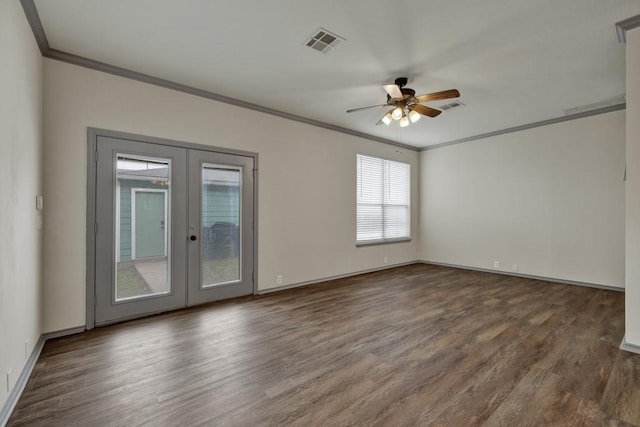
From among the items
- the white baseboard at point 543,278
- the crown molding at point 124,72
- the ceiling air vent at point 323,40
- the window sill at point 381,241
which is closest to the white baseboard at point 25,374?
the crown molding at point 124,72

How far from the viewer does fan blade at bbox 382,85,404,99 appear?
11.1 ft

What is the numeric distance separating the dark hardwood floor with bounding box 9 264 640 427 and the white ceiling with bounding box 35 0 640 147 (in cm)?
298

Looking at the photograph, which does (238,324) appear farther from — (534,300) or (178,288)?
(534,300)

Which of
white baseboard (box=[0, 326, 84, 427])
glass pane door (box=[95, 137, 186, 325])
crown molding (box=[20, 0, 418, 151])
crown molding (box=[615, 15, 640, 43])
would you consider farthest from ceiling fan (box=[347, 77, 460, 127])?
white baseboard (box=[0, 326, 84, 427])

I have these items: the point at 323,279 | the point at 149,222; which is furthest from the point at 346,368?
the point at 323,279

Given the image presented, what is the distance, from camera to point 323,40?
294 centimetres

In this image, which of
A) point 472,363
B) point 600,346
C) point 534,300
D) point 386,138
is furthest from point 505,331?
point 386,138

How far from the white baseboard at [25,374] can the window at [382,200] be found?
184 inches

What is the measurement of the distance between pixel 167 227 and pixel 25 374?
1.89 meters

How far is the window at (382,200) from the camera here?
6.23m

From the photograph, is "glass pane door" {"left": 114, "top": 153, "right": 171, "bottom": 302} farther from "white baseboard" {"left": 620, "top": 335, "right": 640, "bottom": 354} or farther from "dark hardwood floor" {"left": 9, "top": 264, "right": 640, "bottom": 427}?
"white baseboard" {"left": 620, "top": 335, "right": 640, "bottom": 354}

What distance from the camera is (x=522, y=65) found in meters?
3.40

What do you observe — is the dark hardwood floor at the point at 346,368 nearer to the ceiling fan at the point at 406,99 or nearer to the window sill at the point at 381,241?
the window sill at the point at 381,241

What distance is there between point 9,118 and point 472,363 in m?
3.95
